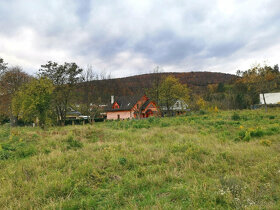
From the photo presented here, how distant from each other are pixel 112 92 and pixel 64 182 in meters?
51.4

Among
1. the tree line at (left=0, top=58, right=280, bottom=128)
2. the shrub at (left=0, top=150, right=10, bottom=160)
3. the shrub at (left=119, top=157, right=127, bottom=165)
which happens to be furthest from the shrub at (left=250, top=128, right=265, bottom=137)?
the tree line at (left=0, top=58, right=280, bottom=128)

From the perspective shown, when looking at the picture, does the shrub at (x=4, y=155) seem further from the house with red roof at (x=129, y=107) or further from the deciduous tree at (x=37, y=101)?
the house with red roof at (x=129, y=107)

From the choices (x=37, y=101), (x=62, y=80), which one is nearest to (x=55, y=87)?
(x=62, y=80)

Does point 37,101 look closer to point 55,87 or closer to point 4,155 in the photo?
point 4,155

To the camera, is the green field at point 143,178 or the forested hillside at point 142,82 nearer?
the green field at point 143,178

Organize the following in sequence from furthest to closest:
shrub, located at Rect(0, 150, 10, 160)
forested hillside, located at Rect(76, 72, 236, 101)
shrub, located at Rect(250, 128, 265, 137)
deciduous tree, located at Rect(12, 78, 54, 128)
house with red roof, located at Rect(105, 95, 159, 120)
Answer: house with red roof, located at Rect(105, 95, 159, 120) → forested hillside, located at Rect(76, 72, 236, 101) → deciduous tree, located at Rect(12, 78, 54, 128) → shrub, located at Rect(250, 128, 265, 137) → shrub, located at Rect(0, 150, 10, 160)

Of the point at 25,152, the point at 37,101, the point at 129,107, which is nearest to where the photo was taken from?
the point at 25,152

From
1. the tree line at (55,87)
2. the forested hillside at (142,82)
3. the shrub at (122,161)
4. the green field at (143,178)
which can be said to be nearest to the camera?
the green field at (143,178)

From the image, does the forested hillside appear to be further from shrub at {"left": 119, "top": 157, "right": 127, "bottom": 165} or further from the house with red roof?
shrub at {"left": 119, "top": 157, "right": 127, "bottom": 165}

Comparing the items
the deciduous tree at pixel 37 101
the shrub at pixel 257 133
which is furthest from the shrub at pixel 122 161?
the deciduous tree at pixel 37 101

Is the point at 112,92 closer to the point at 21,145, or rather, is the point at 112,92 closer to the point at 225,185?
the point at 21,145

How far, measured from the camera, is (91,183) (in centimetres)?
462

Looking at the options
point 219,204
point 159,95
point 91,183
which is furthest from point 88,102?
point 219,204

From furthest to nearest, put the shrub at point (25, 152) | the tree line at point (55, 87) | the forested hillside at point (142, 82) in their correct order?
1. the forested hillside at point (142, 82)
2. the tree line at point (55, 87)
3. the shrub at point (25, 152)
